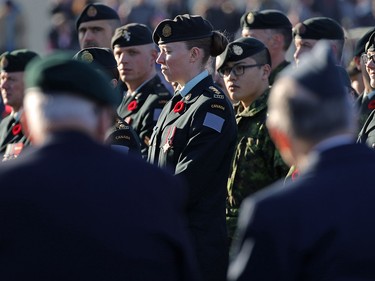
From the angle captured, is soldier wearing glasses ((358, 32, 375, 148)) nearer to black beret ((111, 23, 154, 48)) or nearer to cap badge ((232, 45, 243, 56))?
cap badge ((232, 45, 243, 56))

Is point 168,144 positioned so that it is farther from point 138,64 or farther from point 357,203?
point 357,203

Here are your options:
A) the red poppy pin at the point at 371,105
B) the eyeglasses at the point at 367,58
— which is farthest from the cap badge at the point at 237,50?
the red poppy pin at the point at 371,105

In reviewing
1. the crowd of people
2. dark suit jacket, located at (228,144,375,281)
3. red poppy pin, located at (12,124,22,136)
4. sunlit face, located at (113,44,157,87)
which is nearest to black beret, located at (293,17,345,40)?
sunlit face, located at (113,44,157,87)

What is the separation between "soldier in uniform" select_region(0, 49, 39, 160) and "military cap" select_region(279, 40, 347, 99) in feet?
16.6

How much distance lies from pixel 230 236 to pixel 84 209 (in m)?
3.43

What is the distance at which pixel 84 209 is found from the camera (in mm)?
3609

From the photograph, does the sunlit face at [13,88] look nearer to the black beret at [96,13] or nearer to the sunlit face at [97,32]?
the sunlit face at [97,32]

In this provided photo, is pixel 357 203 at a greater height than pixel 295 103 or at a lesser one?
lesser

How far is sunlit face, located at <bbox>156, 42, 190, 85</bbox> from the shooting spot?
22.9 ft

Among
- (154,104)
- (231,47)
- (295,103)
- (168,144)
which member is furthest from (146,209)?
(154,104)

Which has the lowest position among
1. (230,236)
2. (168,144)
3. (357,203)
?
(230,236)

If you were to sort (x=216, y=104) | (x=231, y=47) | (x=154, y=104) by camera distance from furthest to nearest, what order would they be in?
(x=154, y=104)
(x=231, y=47)
(x=216, y=104)

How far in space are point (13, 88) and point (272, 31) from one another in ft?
7.05

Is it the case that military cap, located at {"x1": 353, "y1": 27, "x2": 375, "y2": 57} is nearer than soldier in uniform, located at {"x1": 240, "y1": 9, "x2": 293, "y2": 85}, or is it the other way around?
military cap, located at {"x1": 353, "y1": 27, "x2": 375, "y2": 57}
